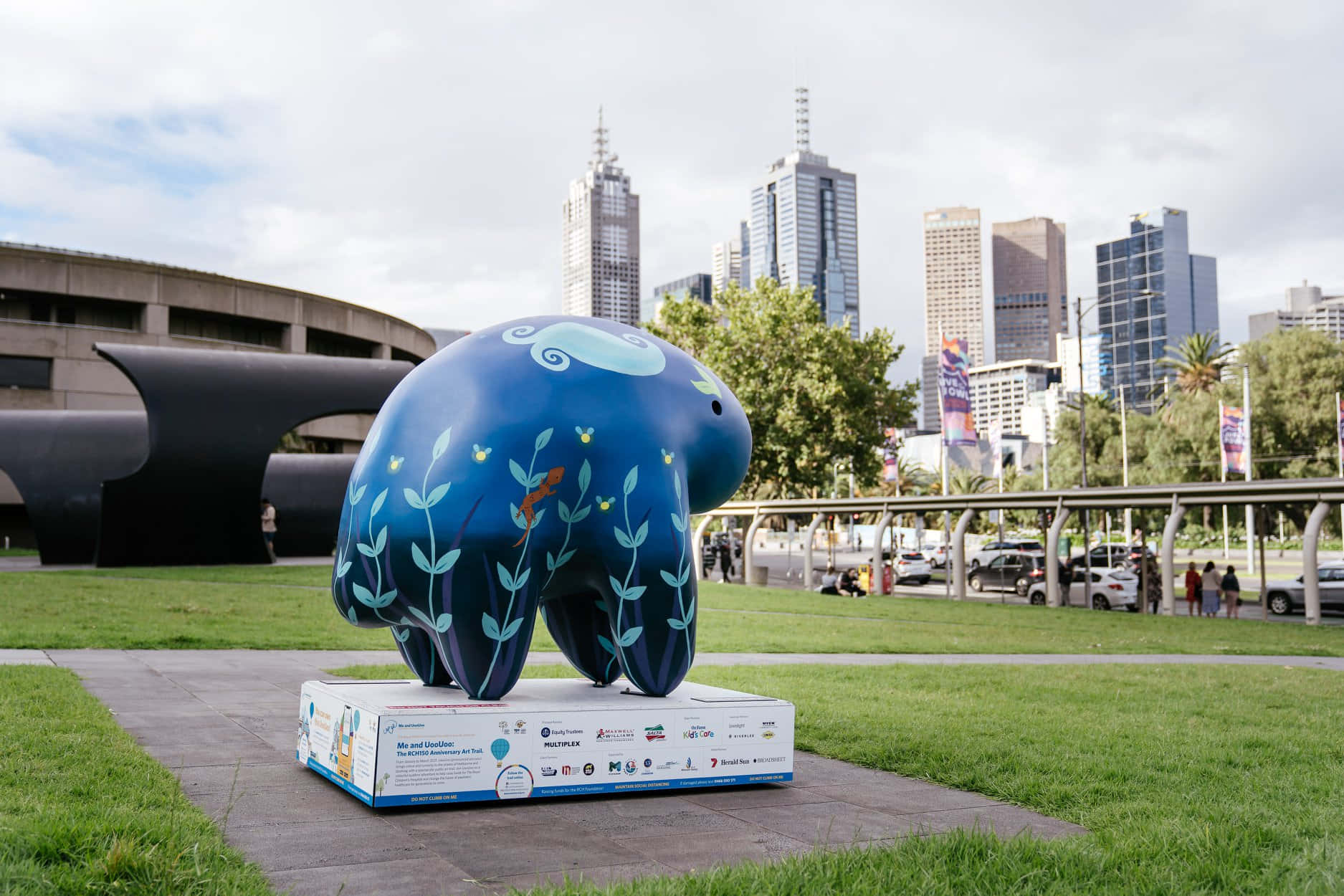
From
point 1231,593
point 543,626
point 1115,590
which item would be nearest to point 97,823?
point 543,626

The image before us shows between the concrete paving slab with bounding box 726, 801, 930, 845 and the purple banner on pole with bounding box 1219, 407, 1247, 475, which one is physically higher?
the purple banner on pole with bounding box 1219, 407, 1247, 475

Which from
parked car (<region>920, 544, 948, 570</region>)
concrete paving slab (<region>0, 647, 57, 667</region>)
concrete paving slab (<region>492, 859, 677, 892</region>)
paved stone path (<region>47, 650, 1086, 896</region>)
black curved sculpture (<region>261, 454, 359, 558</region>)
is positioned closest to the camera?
concrete paving slab (<region>492, 859, 677, 892</region>)

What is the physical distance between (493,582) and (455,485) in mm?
556

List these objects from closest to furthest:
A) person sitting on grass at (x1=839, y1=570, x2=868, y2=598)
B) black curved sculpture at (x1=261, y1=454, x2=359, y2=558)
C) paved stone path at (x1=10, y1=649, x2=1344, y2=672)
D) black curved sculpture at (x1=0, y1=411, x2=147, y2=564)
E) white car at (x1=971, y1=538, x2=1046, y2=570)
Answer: paved stone path at (x1=10, y1=649, x2=1344, y2=672) → black curved sculpture at (x1=0, y1=411, x2=147, y2=564) → black curved sculpture at (x1=261, y1=454, x2=359, y2=558) → person sitting on grass at (x1=839, y1=570, x2=868, y2=598) → white car at (x1=971, y1=538, x2=1046, y2=570)

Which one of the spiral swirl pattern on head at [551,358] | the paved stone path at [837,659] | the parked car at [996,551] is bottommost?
the paved stone path at [837,659]

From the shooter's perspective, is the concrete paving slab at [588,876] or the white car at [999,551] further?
the white car at [999,551]

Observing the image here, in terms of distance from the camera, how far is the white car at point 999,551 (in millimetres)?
39719

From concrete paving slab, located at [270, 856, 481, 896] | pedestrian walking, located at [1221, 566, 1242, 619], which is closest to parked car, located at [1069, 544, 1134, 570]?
pedestrian walking, located at [1221, 566, 1242, 619]

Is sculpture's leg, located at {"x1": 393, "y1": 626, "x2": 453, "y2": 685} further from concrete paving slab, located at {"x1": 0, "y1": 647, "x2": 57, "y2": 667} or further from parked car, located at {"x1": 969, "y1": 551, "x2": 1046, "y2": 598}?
parked car, located at {"x1": 969, "y1": 551, "x2": 1046, "y2": 598}

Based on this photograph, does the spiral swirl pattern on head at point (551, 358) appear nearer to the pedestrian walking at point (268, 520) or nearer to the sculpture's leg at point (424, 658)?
the sculpture's leg at point (424, 658)

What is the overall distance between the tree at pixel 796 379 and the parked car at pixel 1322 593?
15452mm

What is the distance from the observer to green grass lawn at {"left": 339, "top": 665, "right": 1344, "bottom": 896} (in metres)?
4.46

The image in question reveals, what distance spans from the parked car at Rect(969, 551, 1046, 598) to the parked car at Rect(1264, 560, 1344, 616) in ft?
21.1

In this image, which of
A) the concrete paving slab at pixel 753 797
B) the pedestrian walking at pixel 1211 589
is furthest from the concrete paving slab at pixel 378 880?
the pedestrian walking at pixel 1211 589
